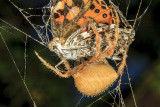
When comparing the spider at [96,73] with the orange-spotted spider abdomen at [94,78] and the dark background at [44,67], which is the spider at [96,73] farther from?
the dark background at [44,67]

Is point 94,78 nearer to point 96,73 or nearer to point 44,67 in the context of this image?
point 96,73

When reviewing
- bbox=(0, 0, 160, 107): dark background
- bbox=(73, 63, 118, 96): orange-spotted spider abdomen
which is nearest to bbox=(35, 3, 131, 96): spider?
bbox=(73, 63, 118, 96): orange-spotted spider abdomen

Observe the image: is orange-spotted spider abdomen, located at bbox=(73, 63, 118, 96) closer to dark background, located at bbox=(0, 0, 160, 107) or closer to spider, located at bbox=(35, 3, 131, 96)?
spider, located at bbox=(35, 3, 131, 96)

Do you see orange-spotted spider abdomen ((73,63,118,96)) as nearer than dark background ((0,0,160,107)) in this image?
Yes

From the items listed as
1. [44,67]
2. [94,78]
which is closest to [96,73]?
[94,78]

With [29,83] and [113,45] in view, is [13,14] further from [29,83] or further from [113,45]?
[113,45]

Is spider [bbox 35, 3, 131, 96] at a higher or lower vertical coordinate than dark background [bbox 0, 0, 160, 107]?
higher

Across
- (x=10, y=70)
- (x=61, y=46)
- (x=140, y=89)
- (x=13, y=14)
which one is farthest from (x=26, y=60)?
(x=61, y=46)

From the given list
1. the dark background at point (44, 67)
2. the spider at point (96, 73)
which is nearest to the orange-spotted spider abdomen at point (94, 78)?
the spider at point (96, 73)
